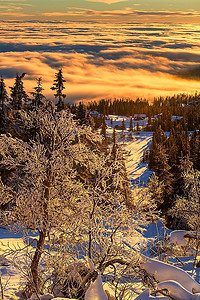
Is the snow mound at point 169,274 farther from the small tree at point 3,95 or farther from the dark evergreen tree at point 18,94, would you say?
the dark evergreen tree at point 18,94

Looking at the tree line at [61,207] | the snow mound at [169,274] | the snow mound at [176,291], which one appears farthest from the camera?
the snow mound at [169,274]

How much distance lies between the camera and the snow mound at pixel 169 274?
1115cm

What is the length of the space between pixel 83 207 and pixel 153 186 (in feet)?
101

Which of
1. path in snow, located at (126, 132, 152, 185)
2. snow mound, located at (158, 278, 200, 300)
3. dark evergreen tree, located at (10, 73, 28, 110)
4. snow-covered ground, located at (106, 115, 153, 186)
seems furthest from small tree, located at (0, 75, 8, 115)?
path in snow, located at (126, 132, 152, 185)

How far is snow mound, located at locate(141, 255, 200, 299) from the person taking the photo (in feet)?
36.6

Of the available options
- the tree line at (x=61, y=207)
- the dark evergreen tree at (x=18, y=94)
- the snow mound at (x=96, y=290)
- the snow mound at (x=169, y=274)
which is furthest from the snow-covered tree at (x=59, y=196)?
the dark evergreen tree at (x=18, y=94)

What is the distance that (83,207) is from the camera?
10.7 metres

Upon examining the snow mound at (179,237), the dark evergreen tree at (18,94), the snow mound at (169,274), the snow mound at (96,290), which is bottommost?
the snow mound at (179,237)

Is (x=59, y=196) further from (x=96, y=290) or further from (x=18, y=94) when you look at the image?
(x=18, y=94)

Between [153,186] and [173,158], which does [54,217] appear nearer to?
[153,186]

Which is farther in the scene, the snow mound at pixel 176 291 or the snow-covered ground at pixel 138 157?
the snow-covered ground at pixel 138 157

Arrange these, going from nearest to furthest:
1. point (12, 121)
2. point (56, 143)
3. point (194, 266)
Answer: point (56, 143)
point (194, 266)
point (12, 121)

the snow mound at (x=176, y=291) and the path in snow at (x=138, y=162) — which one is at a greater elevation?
the snow mound at (x=176, y=291)

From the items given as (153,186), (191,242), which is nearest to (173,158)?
(153,186)
